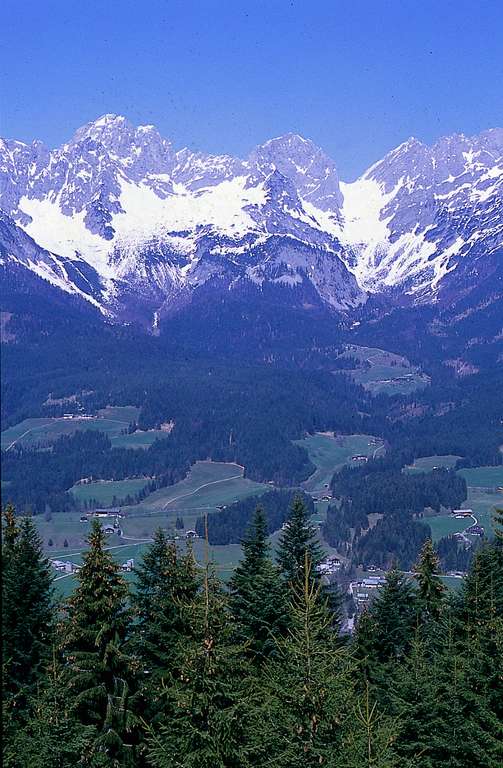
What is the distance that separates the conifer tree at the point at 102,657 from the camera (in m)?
23.0

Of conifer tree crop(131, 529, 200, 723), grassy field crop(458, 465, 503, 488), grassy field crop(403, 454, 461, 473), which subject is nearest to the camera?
conifer tree crop(131, 529, 200, 723)

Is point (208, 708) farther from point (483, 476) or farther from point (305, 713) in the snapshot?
point (483, 476)

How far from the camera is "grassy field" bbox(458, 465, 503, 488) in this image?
160 metres

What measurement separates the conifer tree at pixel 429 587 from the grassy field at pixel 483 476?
11807 cm

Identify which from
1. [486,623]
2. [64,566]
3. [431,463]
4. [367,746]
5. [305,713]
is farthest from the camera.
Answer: [431,463]

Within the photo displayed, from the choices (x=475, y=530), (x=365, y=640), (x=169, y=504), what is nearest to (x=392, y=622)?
(x=365, y=640)

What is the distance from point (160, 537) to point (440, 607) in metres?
16.9

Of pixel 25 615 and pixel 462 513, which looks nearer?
pixel 25 615

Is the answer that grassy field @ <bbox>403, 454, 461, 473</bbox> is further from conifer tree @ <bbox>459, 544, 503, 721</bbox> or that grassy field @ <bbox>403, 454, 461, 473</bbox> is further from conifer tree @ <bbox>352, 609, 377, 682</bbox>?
conifer tree @ <bbox>352, 609, 377, 682</bbox>

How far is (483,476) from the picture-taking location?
168 metres

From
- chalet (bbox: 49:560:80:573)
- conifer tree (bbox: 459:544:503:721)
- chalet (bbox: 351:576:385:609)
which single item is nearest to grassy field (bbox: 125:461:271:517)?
chalet (bbox: 49:560:80:573)

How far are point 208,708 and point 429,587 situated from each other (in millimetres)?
26906

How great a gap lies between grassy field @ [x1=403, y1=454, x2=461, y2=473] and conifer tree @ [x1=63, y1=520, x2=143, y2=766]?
155 meters

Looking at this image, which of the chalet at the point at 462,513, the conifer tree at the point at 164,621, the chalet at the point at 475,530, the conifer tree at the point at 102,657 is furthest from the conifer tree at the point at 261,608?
the chalet at the point at 462,513
